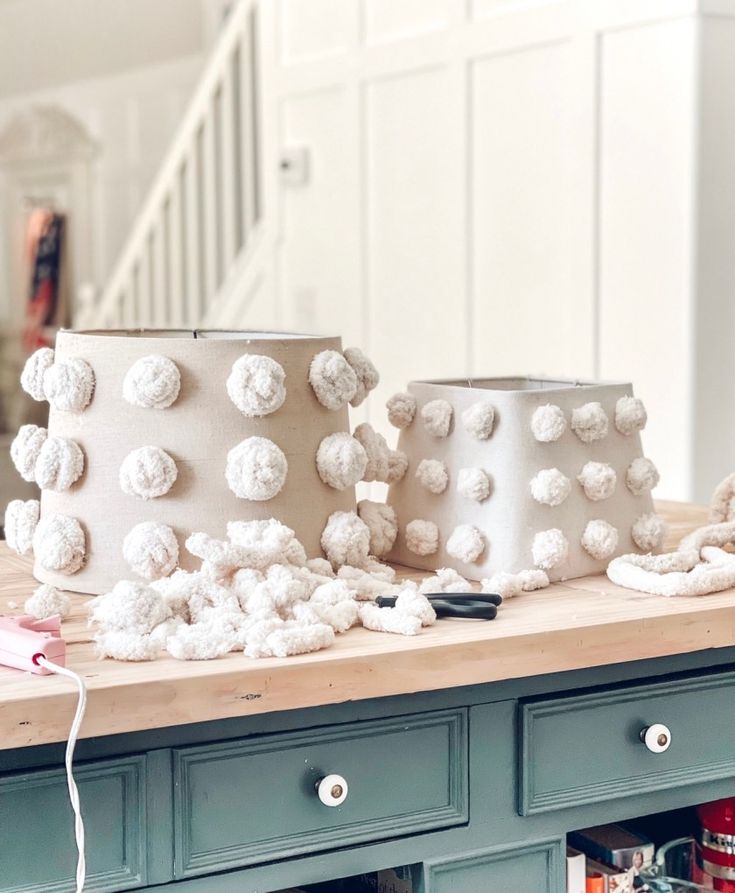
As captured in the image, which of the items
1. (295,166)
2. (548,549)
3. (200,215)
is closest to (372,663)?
(548,549)

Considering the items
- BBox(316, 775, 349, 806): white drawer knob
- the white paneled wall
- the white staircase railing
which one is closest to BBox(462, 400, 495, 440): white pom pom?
BBox(316, 775, 349, 806): white drawer knob

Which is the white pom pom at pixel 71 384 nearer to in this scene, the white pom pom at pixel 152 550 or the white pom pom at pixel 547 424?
the white pom pom at pixel 152 550

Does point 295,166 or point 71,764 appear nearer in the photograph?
point 71,764

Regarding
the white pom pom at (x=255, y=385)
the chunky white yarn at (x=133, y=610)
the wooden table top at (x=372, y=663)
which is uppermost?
the white pom pom at (x=255, y=385)

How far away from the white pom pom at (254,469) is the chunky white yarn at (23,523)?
211mm

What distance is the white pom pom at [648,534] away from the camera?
122 cm

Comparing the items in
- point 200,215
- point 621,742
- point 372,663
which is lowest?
point 621,742

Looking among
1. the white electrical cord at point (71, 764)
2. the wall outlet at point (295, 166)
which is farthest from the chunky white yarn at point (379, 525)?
the wall outlet at point (295, 166)

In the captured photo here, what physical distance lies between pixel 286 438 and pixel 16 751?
1.26 feet

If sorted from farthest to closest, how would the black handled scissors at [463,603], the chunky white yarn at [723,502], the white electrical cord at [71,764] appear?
the chunky white yarn at [723,502] → the black handled scissors at [463,603] → the white electrical cord at [71,764]

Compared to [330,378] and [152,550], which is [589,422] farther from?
[152,550]

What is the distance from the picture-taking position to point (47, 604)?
1.00m

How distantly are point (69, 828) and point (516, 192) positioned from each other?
274 cm

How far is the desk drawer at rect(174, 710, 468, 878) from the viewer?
0.89 meters
